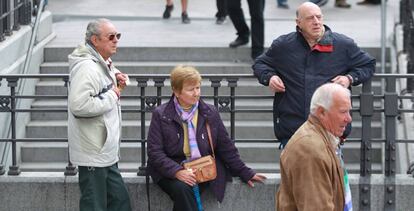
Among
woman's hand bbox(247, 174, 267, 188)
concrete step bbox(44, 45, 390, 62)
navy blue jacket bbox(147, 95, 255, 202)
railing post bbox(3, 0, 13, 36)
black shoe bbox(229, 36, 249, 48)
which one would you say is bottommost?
woman's hand bbox(247, 174, 267, 188)

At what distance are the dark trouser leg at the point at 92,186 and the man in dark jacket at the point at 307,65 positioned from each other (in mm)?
1534

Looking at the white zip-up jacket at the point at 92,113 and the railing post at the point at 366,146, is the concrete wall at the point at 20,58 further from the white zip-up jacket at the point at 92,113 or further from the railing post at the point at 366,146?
the railing post at the point at 366,146

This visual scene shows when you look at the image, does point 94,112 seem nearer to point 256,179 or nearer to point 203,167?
point 203,167

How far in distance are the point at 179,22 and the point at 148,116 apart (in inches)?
176

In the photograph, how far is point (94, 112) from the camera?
8406 millimetres

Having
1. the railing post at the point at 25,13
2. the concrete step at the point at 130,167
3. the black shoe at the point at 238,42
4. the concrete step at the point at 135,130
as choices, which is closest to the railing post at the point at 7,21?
the railing post at the point at 25,13

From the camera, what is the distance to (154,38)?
15266 mm

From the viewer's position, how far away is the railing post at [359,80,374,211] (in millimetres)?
9461

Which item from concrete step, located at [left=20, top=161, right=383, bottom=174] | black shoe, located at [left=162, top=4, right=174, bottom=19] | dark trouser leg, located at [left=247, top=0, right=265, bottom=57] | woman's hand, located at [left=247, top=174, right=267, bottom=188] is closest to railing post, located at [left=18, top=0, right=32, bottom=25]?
concrete step, located at [left=20, top=161, right=383, bottom=174]

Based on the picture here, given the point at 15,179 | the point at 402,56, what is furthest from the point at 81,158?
the point at 402,56

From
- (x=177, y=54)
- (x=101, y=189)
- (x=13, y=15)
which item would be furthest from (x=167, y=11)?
(x=101, y=189)

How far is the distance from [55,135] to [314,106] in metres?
6.66

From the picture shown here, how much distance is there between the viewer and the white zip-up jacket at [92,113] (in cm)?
842

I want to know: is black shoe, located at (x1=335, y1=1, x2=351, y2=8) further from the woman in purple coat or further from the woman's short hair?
the woman's short hair
